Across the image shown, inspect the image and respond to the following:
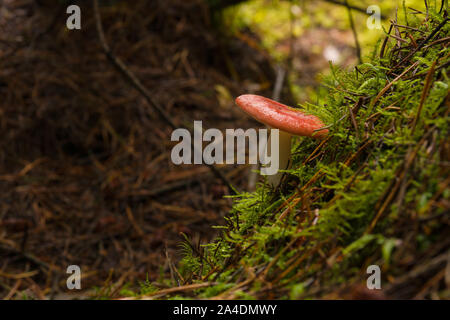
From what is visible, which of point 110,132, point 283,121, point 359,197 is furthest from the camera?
point 110,132

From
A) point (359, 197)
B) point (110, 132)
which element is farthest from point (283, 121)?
point (110, 132)

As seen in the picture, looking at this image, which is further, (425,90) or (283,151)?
(283,151)

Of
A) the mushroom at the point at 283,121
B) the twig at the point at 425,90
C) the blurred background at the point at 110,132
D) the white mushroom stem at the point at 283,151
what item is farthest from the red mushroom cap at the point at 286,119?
the blurred background at the point at 110,132

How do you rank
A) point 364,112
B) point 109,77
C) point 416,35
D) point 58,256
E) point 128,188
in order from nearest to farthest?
point 364,112
point 416,35
point 58,256
point 128,188
point 109,77

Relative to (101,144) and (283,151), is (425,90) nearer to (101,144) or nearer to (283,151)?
(283,151)

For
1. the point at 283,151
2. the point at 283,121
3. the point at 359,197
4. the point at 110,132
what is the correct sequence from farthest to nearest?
the point at 110,132 < the point at 283,151 < the point at 283,121 < the point at 359,197

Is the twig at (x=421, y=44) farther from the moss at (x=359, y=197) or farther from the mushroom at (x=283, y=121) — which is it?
the mushroom at (x=283, y=121)

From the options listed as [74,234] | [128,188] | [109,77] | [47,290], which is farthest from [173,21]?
[47,290]
